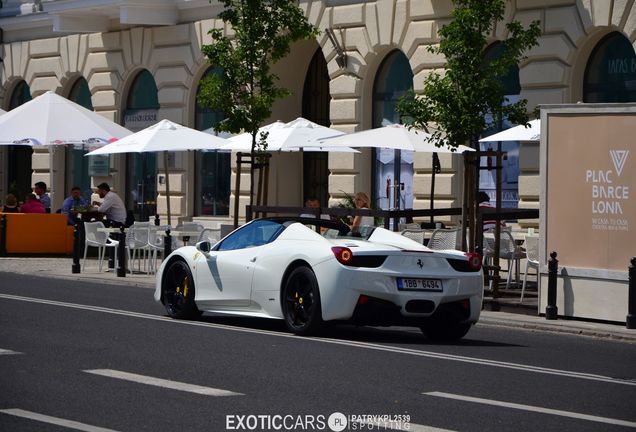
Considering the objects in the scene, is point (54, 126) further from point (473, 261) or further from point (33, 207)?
point (473, 261)

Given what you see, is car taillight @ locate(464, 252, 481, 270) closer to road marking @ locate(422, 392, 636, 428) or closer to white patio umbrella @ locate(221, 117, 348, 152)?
road marking @ locate(422, 392, 636, 428)

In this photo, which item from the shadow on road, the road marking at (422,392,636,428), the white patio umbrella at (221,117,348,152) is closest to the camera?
the road marking at (422,392,636,428)

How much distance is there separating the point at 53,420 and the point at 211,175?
27.2 metres

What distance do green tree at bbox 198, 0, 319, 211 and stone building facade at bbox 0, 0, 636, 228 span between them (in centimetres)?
388

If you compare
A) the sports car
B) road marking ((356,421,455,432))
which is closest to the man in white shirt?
the sports car

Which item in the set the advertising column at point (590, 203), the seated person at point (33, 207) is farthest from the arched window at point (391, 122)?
the advertising column at point (590, 203)

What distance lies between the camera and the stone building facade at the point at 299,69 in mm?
26703

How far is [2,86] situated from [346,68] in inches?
568

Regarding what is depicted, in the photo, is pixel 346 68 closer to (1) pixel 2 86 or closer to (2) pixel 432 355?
(1) pixel 2 86

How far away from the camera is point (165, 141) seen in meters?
28.6

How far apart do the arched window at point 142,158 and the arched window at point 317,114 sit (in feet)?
13.4

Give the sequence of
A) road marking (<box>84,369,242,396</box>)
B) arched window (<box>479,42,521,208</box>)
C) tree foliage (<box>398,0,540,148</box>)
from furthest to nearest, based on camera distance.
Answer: arched window (<box>479,42,521,208</box>) → tree foliage (<box>398,0,540,148</box>) → road marking (<box>84,369,242,396</box>)

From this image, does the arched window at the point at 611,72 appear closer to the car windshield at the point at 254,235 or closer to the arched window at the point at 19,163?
the car windshield at the point at 254,235

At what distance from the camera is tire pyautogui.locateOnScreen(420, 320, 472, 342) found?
49.7 ft
